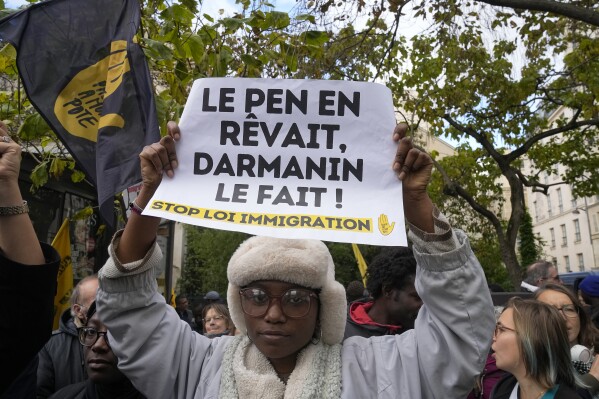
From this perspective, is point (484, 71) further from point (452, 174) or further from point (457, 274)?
point (457, 274)

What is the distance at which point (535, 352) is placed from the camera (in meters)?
2.80

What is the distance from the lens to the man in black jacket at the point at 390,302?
11.8 feet

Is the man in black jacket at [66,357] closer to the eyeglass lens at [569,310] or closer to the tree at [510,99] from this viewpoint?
the eyeglass lens at [569,310]

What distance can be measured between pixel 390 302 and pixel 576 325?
115cm

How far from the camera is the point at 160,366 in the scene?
1.94 meters

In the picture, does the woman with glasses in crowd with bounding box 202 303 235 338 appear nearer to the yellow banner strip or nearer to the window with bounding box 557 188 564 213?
the yellow banner strip

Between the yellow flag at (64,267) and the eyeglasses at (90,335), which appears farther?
the yellow flag at (64,267)

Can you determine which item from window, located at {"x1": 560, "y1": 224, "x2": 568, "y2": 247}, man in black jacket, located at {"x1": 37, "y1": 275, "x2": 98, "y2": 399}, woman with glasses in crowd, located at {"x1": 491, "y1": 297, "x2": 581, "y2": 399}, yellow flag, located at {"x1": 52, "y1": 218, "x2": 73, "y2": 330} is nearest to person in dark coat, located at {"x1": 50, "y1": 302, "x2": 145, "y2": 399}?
man in black jacket, located at {"x1": 37, "y1": 275, "x2": 98, "y2": 399}

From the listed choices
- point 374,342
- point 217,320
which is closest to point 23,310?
point 374,342

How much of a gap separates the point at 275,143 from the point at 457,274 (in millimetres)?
758

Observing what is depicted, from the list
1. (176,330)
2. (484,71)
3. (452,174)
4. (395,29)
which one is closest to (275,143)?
(176,330)

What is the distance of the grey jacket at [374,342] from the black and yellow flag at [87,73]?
46.4 inches

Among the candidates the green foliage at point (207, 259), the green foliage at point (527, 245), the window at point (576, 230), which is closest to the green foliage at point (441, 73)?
the green foliage at point (207, 259)

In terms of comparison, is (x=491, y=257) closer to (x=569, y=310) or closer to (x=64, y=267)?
(x=64, y=267)
